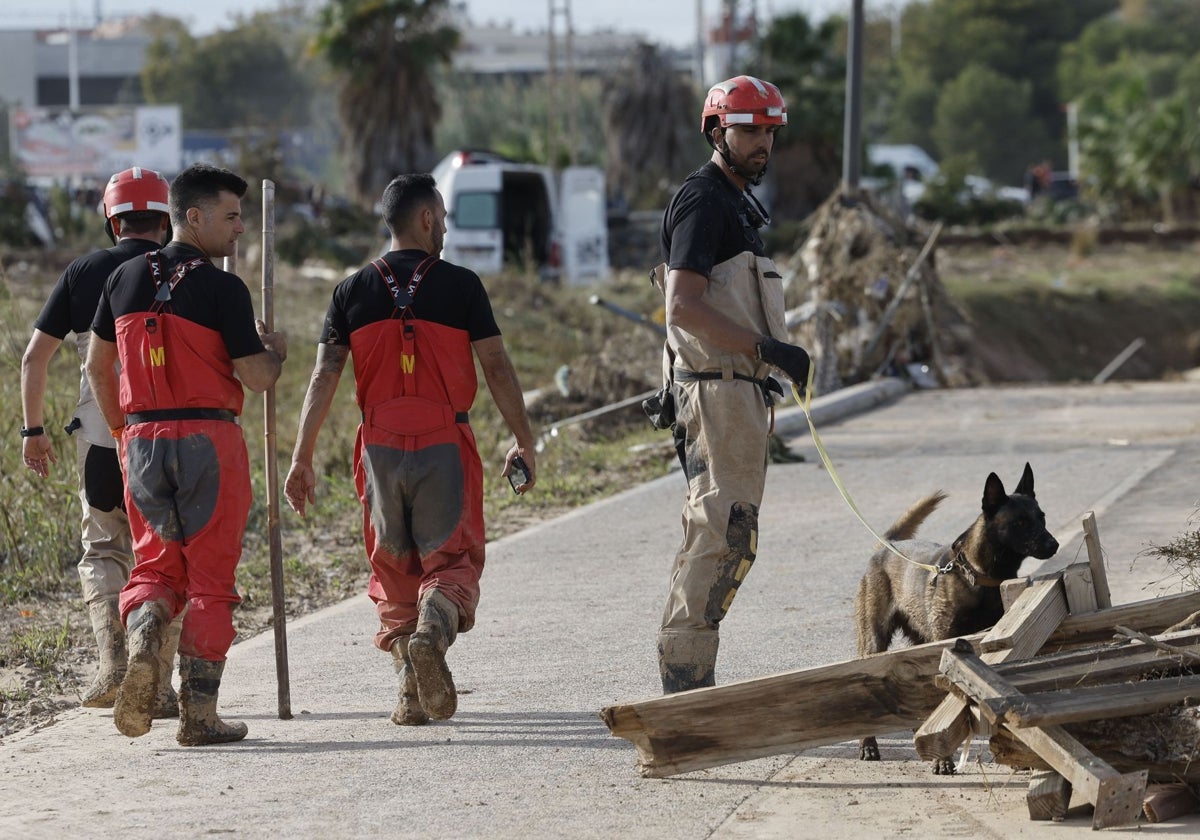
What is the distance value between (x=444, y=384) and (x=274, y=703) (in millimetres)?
1502

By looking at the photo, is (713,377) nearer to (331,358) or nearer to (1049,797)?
(331,358)

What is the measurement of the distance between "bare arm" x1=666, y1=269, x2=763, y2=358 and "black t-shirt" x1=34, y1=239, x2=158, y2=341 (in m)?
2.19

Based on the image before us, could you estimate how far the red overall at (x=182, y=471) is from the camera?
5.73m

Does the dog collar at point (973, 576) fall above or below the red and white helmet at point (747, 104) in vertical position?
below

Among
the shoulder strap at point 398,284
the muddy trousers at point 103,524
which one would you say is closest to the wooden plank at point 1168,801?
the shoulder strap at point 398,284

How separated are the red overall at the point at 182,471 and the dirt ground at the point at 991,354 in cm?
101

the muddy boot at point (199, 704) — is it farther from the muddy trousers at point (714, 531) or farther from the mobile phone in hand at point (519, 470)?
the muddy trousers at point (714, 531)

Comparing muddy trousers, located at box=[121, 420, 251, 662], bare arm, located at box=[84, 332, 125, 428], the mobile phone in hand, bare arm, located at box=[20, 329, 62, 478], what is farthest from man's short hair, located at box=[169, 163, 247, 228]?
the mobile phone in hand

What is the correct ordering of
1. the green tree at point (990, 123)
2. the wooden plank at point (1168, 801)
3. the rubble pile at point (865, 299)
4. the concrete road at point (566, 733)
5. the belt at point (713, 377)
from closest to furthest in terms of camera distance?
1. the wooden plank at point (1168, 801)
2. the concrete road at point (566, 733)
3. the belt at point (713, 377)
4. the rubble pile at point (865, 299)
5. the green tree at point (990, 123)

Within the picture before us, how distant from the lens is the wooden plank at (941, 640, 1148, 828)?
4.29 meters

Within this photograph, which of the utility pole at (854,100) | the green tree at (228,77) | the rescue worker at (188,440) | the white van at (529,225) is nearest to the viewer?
the rescue worker at (188,440)

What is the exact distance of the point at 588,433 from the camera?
14609 millimetres

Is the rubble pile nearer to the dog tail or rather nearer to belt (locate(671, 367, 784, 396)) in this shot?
the dog tail

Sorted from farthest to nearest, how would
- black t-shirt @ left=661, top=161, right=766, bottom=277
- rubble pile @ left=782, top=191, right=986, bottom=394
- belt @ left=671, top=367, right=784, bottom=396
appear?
rubble pile @ left=782, top=191, right=986, bottom=394, belt @ left=671, top=367, right=784, bottom=396, black t-shirt @ left=661, top=161, right=766, bottom=277
